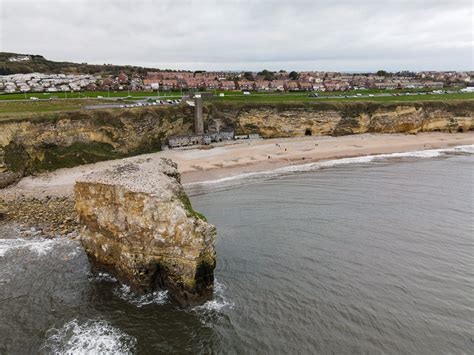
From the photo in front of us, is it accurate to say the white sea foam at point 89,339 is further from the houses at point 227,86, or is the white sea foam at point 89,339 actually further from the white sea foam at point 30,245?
the houses at point 227,86

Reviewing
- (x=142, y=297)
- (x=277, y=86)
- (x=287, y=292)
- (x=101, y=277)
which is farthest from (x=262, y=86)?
(x=142, y=297)

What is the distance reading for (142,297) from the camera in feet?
61.8

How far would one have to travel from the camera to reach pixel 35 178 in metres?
37.5

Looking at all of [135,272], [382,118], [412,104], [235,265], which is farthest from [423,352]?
[412,104]

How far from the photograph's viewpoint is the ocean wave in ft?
56.7

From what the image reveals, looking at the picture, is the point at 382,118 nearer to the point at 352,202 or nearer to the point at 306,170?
the point at 306,170

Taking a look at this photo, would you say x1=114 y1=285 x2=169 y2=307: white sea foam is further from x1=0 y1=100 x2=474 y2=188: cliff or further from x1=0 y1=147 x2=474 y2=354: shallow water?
x1=0 y1=100 x2=474 y2=188: cliff

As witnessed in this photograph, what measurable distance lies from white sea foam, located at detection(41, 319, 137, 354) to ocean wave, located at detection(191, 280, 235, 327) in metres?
3.23

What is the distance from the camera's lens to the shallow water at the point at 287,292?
1620cm

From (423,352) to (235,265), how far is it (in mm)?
10766

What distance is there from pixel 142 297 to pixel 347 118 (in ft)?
166

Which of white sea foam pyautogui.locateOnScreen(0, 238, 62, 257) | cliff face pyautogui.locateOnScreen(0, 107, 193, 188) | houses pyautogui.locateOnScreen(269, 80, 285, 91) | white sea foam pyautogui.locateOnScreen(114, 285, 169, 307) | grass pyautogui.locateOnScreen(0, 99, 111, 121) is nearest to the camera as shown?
white sea foam pyautogui.locateOnScreen(114, 285, 169, 307)

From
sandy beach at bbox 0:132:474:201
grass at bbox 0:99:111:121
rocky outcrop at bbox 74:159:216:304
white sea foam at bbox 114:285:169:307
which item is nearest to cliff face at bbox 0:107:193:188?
sandy beach at bbox 0:132:474:201

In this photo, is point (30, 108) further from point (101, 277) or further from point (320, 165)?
point (320, 165)
